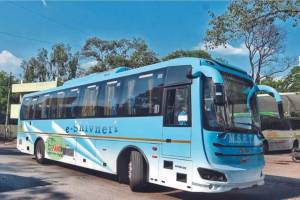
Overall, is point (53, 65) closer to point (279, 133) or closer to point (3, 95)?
point (3, 95)

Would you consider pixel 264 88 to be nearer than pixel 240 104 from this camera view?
No

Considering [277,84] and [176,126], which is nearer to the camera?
[176,126]

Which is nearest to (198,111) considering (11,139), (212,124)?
(212,124)

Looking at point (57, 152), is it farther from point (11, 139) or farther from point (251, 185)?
point (11, 139)

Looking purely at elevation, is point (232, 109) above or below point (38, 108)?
below

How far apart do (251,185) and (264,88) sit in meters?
2.52

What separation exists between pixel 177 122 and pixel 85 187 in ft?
11.4

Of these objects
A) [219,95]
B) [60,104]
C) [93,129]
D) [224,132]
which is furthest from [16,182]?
[219,95]

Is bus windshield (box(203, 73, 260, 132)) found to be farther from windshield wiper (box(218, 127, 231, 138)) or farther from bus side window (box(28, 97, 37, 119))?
bus side window (box(28, 97, 37, 119))

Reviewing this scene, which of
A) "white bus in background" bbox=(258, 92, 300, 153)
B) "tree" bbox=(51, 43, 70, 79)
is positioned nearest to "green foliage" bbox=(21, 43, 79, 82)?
"tree" bbox=(51, 43, 70, 79)

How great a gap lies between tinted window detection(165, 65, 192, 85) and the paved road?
2.80 m

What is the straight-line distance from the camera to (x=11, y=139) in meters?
44.5

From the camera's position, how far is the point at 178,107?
30.9 feet

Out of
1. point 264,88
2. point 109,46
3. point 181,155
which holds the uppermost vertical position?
point 109,46
